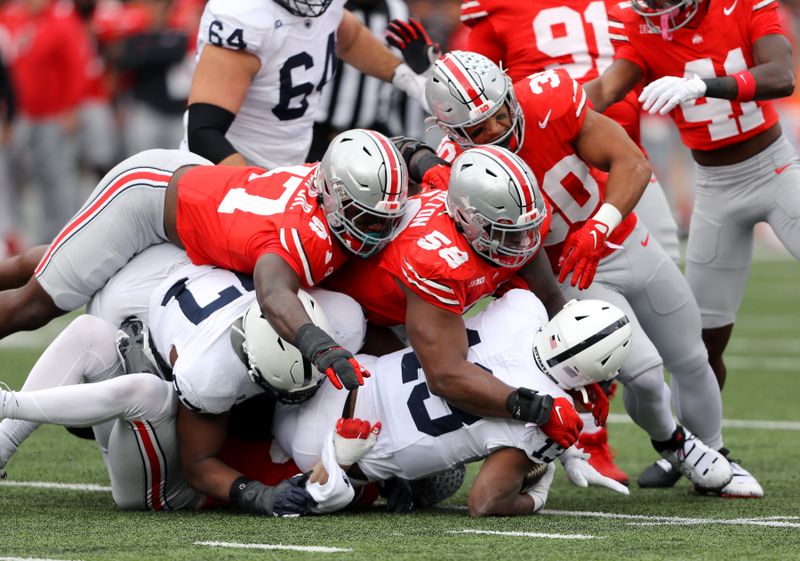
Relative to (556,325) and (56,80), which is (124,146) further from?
(556,325)

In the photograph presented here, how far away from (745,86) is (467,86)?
1035 mm

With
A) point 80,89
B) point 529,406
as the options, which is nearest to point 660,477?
point 529,406

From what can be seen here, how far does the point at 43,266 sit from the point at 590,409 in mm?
2027

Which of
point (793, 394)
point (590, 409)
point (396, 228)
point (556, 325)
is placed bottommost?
point (793, 394)

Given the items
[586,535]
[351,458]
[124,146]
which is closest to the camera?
[586,535]

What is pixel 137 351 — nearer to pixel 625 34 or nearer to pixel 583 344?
pixel 583 344

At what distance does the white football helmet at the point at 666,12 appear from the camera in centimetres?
546

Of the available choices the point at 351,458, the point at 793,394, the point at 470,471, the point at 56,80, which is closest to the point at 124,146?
the point at 56,80

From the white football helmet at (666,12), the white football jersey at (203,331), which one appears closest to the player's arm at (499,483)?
the white football jersey at (203,331)

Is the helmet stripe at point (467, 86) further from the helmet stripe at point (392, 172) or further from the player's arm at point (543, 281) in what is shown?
the player's arm at point (543, 281)

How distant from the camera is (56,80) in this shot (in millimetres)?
13602

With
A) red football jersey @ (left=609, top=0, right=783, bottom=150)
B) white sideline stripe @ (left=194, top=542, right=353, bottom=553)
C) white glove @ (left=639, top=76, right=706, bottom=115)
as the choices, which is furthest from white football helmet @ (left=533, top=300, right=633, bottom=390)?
red football jersey @ (left=609, top=0, right=783, bottom=150)

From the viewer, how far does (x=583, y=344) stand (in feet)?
15.7

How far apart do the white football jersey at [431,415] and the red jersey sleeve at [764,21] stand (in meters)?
1.43
